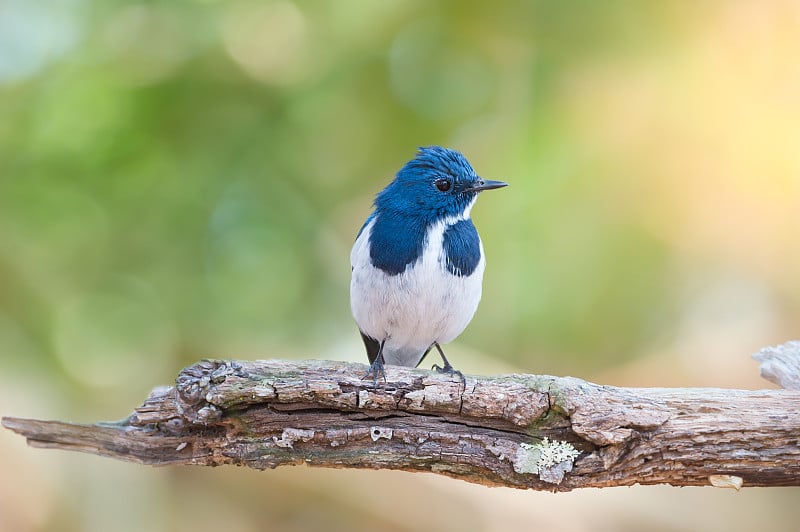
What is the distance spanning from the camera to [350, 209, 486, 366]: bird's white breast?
4.04m

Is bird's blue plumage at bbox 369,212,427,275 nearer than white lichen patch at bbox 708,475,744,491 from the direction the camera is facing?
No

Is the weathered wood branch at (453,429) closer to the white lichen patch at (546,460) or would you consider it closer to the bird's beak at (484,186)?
the white lichen patch at (546,460)

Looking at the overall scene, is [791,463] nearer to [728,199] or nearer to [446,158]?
[446,158]

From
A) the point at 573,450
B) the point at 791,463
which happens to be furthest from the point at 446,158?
the point at 791,463

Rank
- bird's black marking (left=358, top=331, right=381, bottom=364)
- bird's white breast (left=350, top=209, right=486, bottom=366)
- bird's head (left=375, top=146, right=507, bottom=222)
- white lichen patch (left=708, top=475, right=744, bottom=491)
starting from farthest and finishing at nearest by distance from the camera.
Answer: bird's black marking (left=358, top=331, right=381, bottom=364), bird's head (left=375, top=146, right=507, bottom=222), bird's white breast (left=350, top=209, right=486, bottom=366), white lichen patch (left=708, top=475, right=744, bottom=491)

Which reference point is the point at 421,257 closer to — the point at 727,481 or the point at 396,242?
the point at 396,242

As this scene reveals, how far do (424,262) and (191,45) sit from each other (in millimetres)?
3583

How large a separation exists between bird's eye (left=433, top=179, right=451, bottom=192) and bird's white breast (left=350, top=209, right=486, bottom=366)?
174mm

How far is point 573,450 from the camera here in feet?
10.6

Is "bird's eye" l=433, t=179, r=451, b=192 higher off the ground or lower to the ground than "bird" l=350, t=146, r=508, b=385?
higher

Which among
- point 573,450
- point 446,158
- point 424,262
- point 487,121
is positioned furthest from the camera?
point 487,121

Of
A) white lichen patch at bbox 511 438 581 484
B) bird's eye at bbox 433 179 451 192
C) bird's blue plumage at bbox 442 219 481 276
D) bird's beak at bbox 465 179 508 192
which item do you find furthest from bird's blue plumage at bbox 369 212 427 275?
white lichen patch at bbox 511 438 581 484

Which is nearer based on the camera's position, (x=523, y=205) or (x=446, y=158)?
(x=446, y=158)

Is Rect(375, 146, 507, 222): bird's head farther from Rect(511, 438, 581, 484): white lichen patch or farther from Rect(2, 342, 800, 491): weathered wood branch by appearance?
Rect(511, 438, 581, 484): white lichen patch
